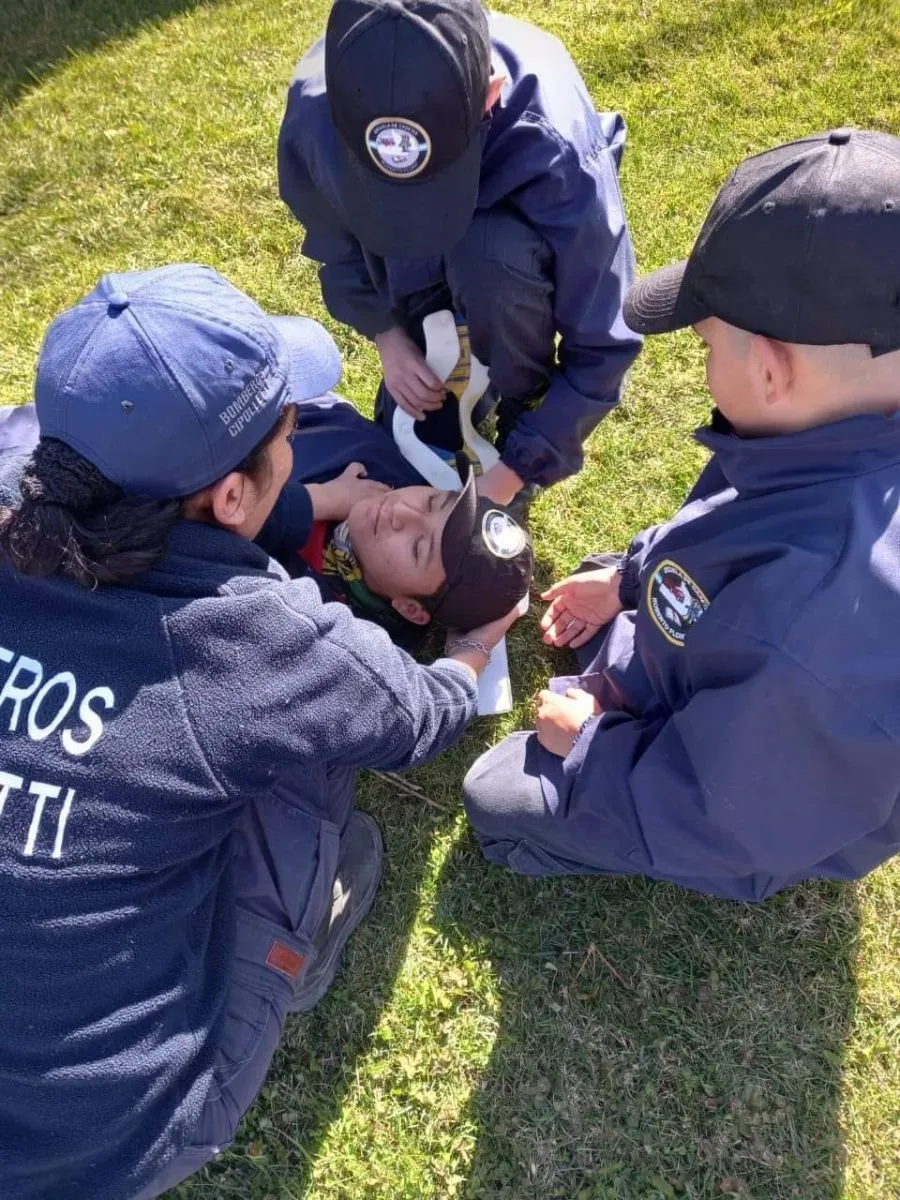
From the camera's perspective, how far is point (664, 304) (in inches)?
65.2

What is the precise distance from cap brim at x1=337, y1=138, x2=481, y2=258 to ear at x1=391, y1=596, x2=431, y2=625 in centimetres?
95

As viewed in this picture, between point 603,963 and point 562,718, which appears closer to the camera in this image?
point 562,718

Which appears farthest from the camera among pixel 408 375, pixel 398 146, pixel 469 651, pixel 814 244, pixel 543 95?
pixel 408 375

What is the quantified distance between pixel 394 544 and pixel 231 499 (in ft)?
2.89

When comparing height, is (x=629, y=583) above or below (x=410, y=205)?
below

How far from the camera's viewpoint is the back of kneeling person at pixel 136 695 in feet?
4.93

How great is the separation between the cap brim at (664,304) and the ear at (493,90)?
53 centimetres

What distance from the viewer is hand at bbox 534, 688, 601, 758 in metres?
2.27

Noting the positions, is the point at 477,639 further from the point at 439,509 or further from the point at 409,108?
the point at 409,108

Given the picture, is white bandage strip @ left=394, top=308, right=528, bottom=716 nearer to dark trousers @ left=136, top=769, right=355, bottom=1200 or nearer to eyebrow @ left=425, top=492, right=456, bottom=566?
eyebrow @ left=425, top=492, right=456, bottom=566

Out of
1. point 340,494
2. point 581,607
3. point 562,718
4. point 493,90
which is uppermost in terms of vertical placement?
point 493,90

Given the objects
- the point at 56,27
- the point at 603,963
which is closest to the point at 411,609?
the point at 603,963

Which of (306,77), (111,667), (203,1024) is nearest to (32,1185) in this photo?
(203,1024)

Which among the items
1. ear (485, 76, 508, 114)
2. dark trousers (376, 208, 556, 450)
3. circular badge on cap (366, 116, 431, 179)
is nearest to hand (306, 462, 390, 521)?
dark trousers (376, 208, 556, 450)
